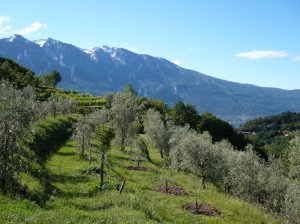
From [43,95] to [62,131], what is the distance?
3033 inches

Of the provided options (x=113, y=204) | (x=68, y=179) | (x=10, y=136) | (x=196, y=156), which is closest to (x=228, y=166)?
(x=196, y=156)

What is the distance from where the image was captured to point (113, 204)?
32.8 m

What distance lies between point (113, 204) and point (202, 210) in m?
11.6

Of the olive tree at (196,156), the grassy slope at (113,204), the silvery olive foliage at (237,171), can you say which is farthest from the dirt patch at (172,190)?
the olive tree at (196,156)

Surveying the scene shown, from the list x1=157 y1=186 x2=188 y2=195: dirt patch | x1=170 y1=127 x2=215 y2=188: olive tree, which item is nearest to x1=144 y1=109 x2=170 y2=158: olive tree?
x1=170 y1=127 x2=215 y2=188: olive tree

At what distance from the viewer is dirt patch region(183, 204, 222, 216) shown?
38312mm

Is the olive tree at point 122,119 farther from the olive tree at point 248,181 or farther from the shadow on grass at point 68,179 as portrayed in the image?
the shadow on grass at point 68,179

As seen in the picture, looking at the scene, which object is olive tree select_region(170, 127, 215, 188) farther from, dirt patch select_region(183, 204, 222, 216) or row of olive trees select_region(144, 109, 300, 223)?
dirt patch select_region(183, 204, 222, 216)

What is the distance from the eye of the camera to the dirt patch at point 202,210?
38312mm

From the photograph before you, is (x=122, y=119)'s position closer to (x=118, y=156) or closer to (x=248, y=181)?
(x=118, y=156)

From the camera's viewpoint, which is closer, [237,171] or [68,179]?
[68,179]

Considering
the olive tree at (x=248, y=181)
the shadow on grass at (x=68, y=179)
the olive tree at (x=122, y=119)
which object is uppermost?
the olive tree at (x=122, y=119)

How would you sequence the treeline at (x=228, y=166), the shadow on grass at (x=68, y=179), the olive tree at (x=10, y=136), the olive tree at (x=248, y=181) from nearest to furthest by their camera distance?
the olive tree at (x=10, y=136) < the shadow on grass at (x=68, y=179) < the treeline at (x=228, y=166) < the olive tree at (x=248, y=181)

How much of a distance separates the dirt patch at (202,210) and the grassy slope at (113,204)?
86cm
